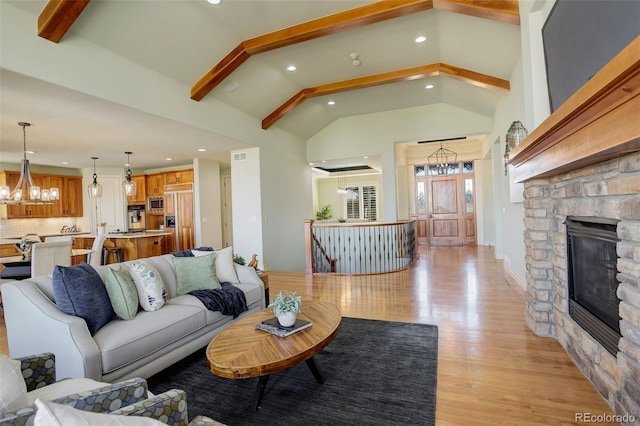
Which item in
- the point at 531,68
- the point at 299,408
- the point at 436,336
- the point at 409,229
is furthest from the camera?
the point at 409,229

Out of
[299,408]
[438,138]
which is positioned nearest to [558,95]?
[299,408]

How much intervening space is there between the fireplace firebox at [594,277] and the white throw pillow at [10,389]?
2.92m

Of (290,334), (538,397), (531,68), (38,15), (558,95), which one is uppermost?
(38,15)

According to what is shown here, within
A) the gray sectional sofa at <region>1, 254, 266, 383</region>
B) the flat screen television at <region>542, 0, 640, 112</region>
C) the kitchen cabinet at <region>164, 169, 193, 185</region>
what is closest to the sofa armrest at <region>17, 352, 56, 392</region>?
the gray sectional sofa at <region>1, 254, 266, 383</region>

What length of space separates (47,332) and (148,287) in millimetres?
735

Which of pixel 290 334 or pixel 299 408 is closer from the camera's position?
pixel 299 408

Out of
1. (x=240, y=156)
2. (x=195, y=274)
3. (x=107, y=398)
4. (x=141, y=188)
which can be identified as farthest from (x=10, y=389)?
(x=141, y=188)

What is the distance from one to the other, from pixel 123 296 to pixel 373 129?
21.7 feet

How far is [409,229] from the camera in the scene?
693 cm

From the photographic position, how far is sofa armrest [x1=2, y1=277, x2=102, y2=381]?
197 cm

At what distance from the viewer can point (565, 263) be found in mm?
2654

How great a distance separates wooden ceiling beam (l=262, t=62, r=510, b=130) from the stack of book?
464 centimetres

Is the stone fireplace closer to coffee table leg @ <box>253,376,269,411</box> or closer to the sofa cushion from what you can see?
coffee table leg @ <box>253,376,269,411</box>

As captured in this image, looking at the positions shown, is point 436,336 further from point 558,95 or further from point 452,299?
point 558,95
